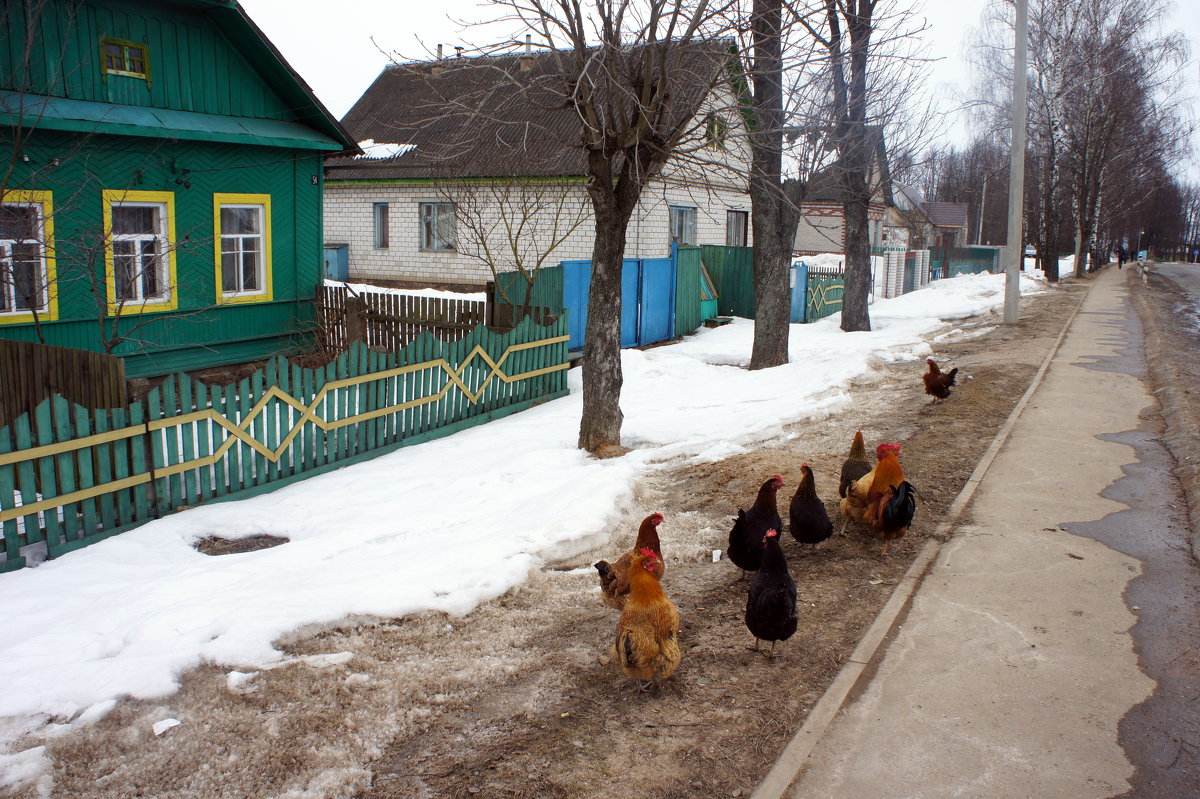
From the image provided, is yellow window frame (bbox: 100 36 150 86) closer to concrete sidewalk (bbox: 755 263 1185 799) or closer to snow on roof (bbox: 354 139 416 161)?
concrete sidewalk (bbox: 755 263 1185 799)

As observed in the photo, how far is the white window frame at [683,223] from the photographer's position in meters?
24.5

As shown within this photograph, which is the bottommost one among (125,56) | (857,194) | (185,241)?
(185,241)

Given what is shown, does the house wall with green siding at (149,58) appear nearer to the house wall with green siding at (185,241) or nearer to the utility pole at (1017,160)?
the house wall with green siding at (185,241)

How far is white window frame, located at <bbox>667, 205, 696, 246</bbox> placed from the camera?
2452 centimetres

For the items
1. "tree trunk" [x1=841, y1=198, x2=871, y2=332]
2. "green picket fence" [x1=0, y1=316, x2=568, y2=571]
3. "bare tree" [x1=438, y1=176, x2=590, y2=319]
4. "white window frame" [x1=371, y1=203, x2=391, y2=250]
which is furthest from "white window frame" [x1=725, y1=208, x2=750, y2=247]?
"green picket fence" [x1=0, y1=316, x2=568, y2=571]

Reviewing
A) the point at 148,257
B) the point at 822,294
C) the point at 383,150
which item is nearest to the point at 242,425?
the point at 148,257

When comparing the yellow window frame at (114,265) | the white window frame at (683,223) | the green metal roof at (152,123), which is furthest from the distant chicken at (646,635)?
the white window frame at (683,223)

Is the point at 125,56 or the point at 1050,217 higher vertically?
the point at 1050,217

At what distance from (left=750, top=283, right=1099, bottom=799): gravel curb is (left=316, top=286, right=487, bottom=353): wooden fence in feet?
24.5

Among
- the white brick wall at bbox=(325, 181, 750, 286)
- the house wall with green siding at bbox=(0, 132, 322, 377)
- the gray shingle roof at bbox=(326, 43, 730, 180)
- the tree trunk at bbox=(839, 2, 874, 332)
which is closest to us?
the house wall with green siding at bbox=(0, 132, 322, 377)

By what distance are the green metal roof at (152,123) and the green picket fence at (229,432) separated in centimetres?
422

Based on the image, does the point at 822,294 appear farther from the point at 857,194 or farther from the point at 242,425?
the point at 242,425

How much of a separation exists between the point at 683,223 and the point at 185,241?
15.8m

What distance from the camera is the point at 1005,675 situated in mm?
4938
